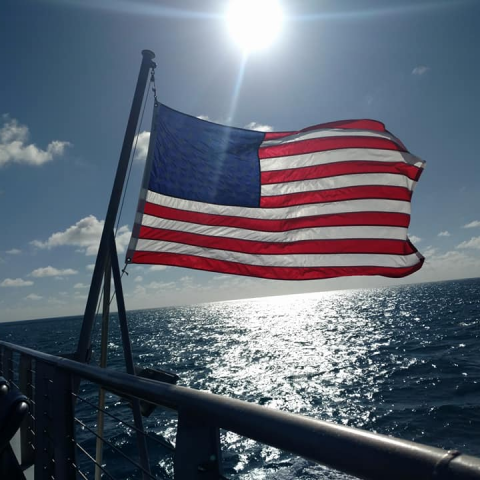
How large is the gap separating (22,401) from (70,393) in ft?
1.79

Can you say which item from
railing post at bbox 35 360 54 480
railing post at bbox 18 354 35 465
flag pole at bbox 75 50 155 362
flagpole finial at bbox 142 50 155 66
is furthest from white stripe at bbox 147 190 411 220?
railing post at bbox 35 360 54 480

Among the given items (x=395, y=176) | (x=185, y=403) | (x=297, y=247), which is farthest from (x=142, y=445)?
(x=395, y=176)

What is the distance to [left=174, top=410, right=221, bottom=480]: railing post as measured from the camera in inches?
44.8

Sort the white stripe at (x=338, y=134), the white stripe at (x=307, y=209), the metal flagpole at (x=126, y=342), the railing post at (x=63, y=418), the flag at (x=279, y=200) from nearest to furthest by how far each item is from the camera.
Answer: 1. the railing post at (x=63, y=418)
2. the metal flagpole at (x=126, y=342)
3. the flag at (x=279, y=200)
4. the white stripe at (x=307, y=209)
5. the white stripe at (x=338, y=134)

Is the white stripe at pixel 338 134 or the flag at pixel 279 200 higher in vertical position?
the white stripe at pixel 338 134

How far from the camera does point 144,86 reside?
3.83m

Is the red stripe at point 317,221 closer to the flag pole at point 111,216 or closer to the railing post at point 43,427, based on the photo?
the flag pole at point 111,216

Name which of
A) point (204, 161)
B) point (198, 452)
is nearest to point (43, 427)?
point (198, 452)

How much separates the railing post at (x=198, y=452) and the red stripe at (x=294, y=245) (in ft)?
11.2

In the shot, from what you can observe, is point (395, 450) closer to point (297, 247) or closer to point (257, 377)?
point (297, 247)

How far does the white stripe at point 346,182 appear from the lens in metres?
4.83

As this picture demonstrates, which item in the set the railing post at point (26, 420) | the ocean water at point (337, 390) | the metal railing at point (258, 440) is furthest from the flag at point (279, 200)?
the ocean water at point (337, 390)

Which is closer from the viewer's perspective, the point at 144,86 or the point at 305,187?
the point at 144,86

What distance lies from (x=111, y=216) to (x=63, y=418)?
1.78 m
